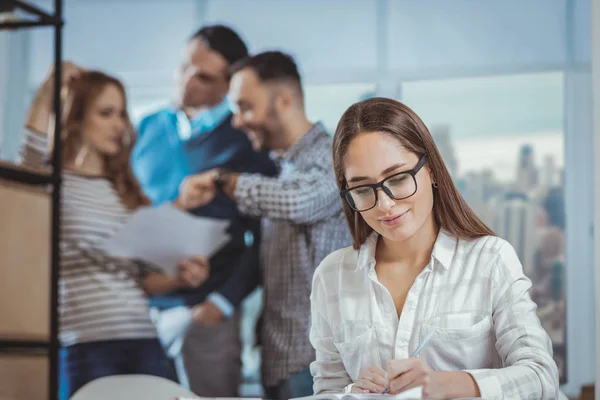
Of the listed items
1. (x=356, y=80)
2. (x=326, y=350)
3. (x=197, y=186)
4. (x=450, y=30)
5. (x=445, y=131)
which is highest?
(x=450, y=30)

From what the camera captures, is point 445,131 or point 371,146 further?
point 445,131

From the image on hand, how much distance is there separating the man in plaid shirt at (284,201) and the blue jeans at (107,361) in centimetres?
26

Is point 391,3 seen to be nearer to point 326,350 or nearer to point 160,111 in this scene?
point 160,111

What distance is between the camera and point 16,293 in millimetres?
2980

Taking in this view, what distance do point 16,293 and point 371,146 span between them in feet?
6.28

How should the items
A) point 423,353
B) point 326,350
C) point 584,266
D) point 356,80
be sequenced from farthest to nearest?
point 356,80 → point 584,266 → point 326,350 → point 423,353

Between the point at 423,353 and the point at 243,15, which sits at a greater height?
the point at 243,15

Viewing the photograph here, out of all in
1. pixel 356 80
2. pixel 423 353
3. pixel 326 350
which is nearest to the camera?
pixel 423 353

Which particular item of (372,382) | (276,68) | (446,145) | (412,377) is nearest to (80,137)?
(276,68)

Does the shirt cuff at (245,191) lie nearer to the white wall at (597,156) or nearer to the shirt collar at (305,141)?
the shirt collar at (305,141)

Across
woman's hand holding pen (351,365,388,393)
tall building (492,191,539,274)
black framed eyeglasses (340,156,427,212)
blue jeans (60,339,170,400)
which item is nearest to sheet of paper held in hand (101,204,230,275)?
blue jeans (60,339,170,400)

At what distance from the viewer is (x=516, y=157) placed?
9.76ft

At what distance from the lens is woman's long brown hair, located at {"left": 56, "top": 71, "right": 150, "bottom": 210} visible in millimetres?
3229

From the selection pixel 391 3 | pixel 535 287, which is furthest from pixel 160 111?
pixel 535 287
